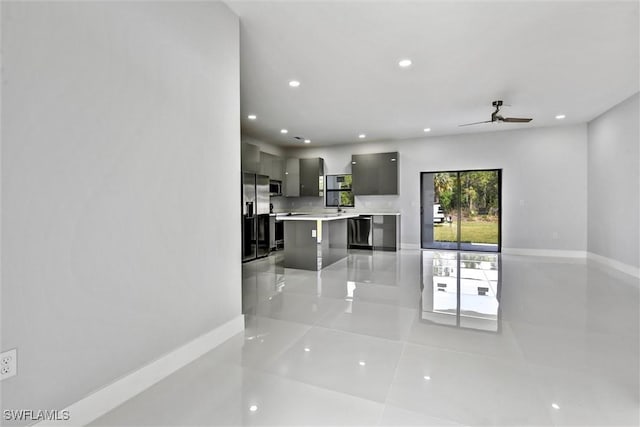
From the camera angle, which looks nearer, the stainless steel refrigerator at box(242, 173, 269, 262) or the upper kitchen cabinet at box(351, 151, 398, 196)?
the stainless steel refrigerator at box(242, 173, 269, 262)

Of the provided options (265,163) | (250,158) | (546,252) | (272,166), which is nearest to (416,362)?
(250,158)

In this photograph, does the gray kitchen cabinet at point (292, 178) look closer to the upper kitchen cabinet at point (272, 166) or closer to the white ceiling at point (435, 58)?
the upper kitchen cabinet at point (272, 166)

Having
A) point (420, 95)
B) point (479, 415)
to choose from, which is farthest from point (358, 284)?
point (420, 95)

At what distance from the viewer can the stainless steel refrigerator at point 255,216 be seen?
587cm

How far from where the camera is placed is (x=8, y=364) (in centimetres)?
122

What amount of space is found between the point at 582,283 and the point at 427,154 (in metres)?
4.00

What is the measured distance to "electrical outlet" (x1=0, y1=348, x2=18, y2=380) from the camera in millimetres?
1198

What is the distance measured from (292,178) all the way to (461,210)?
426cm

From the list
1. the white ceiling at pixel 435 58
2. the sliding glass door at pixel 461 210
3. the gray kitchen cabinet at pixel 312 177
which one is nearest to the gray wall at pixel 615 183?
the white ceiling at pixel 435 58

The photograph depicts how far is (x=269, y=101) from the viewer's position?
4.68 metres

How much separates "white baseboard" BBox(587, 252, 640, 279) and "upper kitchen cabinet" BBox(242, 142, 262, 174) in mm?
6555

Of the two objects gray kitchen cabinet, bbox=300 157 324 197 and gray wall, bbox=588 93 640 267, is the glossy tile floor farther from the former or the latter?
gray kitchen cabinet, bbox=300 157 324 197

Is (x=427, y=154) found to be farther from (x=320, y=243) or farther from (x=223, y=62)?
(x=223, y=62)

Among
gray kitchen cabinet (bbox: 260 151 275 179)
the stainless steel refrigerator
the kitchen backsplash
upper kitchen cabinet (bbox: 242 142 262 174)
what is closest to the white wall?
the kitchen backsplash
